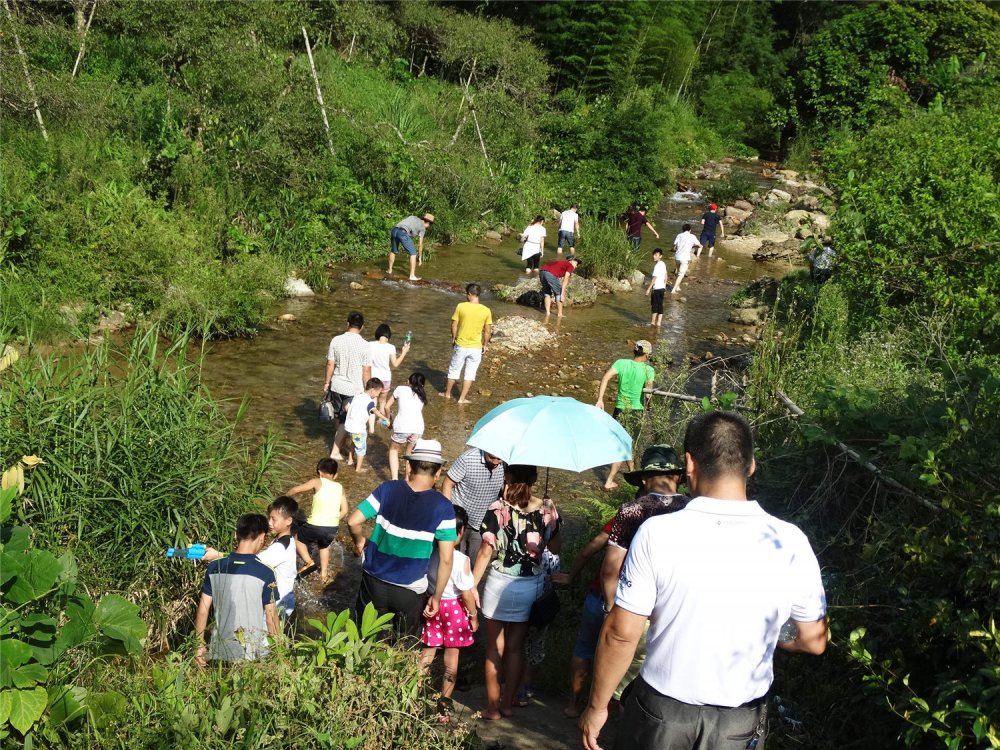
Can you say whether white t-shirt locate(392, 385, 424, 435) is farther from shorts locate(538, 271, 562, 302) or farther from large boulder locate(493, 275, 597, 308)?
large boulder locate(493, 275, 597, 308)

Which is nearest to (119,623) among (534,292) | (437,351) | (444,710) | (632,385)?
(444,710)

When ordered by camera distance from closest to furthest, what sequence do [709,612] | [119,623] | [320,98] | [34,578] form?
[709,612], [34,578], [119,623], [320,98]

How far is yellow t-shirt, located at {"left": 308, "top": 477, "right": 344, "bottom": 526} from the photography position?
261 inches

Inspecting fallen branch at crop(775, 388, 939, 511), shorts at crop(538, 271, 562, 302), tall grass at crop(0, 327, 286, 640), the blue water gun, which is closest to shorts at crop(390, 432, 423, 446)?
tall grass at crop(0, 327, 286, 640)

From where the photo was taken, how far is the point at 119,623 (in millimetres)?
4293

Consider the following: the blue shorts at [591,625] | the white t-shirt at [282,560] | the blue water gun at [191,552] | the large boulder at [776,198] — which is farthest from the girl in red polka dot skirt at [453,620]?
the large boulder at [776,198]

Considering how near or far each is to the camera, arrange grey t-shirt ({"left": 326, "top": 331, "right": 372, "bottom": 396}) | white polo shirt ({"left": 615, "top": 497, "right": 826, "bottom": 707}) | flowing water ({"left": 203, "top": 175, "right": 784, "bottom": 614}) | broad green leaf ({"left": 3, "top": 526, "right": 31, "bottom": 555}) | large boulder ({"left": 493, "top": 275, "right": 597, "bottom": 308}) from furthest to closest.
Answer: large boulder ({"left": 493, "top": 275, "right": 597, "bottom": 308}) < flowing water ({"left": 203, "top": 175, "right": 784, "bottom": 614}) < grey t-shirt ({"left": 326, "top": 331, "right": 372, "bottom": 396}) < broad green leaf ({"left": 3, "top": 526, "right": 31, "bottom": 555}) < white polo shirt ({"left": 615, "top": 497, "right": 826, "bottom": 707})

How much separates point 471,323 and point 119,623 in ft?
22.5

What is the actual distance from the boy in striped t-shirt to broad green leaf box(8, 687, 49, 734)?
5.99 feet

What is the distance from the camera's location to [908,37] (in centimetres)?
3456

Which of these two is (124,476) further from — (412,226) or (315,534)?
(412,226)

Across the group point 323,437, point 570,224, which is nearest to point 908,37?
point 570,224

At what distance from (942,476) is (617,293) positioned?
14.2 metres

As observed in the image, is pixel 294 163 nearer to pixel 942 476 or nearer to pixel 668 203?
pixel 942 476
